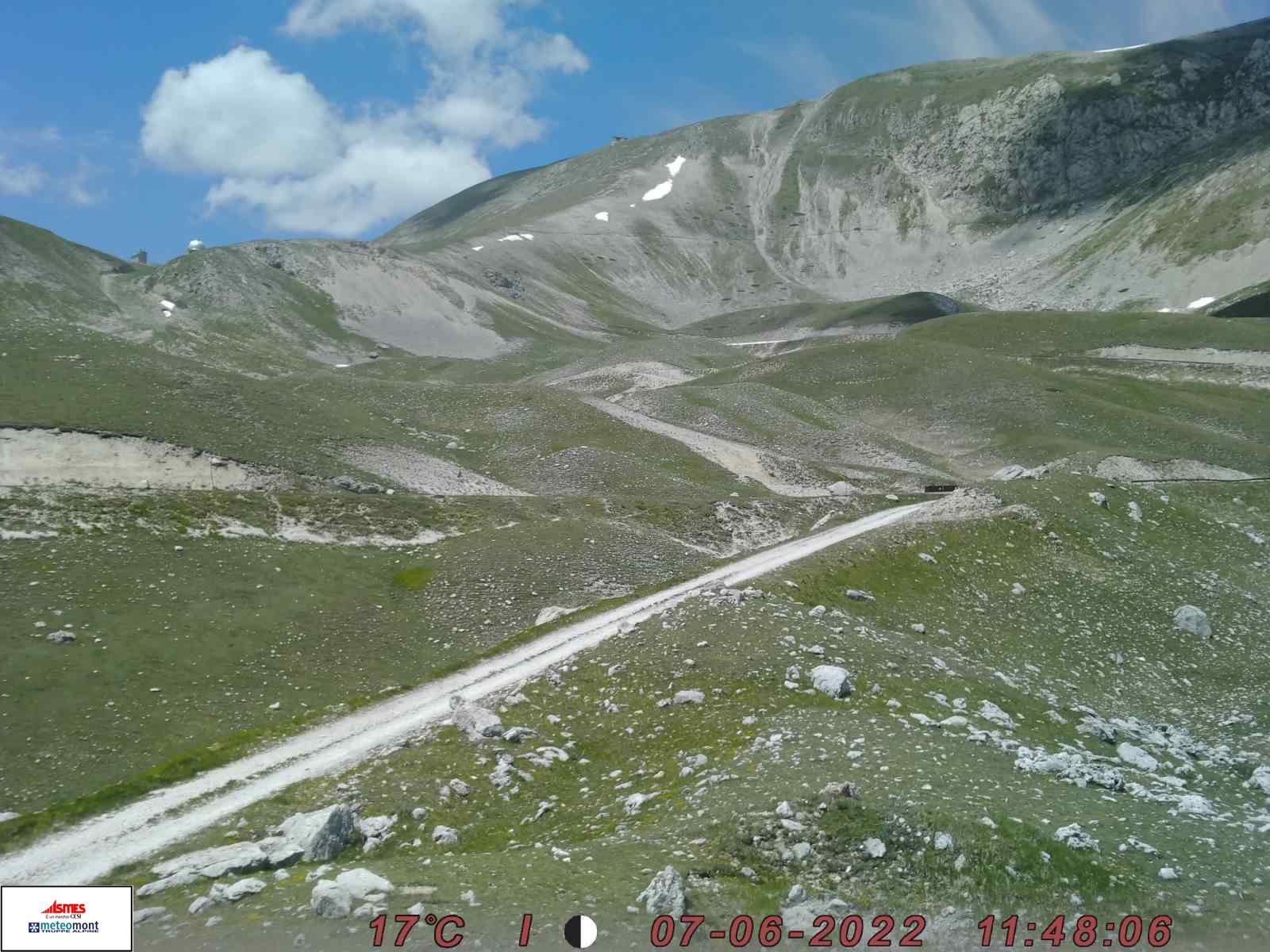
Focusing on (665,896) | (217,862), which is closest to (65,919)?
(217,862)

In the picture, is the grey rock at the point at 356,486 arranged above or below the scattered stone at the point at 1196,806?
above

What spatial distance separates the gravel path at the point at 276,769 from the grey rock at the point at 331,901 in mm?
5604

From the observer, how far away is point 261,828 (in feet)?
59.1

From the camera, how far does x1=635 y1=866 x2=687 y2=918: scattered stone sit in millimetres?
13633

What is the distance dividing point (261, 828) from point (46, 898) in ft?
13.5

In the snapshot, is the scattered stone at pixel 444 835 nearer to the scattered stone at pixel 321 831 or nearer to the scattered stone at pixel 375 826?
the scattered stone at pixel 375 826

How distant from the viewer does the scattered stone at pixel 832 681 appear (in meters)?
22.7

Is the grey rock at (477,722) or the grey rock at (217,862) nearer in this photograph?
the grey rock at (217,862)

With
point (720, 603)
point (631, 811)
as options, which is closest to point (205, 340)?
point (720, 603)

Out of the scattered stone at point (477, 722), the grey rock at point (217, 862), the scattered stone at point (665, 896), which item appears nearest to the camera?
the scattered stone at point (665, 896)

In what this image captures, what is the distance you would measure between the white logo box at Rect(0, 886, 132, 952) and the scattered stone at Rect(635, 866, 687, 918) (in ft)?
25.2

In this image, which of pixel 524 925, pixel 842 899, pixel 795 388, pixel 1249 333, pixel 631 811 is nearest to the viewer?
pixel 524 925

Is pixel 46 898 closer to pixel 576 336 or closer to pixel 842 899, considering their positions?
pixel 842 899

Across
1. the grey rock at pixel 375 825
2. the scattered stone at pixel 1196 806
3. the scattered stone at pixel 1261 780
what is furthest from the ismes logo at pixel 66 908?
the scattered stone at pixel 1261 780
